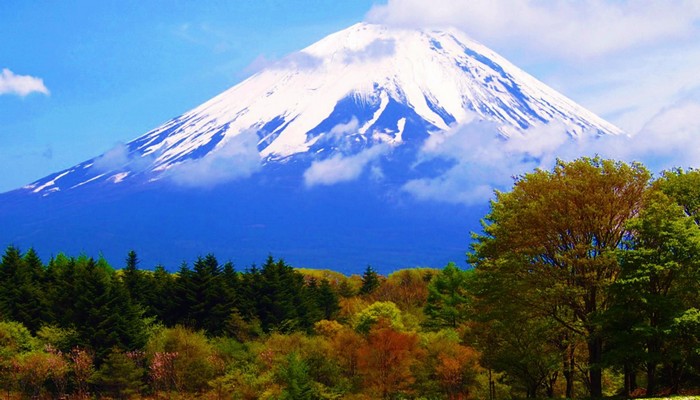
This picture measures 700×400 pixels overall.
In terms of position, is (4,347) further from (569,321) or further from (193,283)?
(569,321)

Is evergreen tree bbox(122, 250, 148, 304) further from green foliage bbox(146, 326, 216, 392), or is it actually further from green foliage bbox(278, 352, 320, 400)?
green foliage bbox(278, 352, 320, 400)

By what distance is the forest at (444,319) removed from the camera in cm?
2194

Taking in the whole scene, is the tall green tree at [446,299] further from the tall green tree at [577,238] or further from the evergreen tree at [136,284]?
the tall green tree at [577,238]

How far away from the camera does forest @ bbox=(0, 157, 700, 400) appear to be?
21938 mm

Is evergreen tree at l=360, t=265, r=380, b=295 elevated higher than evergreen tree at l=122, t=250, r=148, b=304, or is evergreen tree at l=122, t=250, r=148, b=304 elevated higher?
evergreen tree at l=360, t=265, r=380, b=295

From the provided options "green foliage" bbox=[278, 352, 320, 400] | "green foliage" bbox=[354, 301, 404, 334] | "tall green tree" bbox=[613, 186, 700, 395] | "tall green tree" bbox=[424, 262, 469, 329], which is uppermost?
"tall green tree" bbox=[424, 262, 469, 329]

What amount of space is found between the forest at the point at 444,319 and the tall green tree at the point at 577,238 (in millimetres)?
67

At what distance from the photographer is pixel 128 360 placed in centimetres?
4244

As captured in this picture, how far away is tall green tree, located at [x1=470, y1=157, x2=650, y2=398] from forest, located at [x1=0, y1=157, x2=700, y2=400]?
7 cm

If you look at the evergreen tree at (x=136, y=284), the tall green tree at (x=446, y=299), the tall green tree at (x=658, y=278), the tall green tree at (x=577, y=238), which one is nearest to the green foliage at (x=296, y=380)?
the tall green tree at (x=577, y=238)

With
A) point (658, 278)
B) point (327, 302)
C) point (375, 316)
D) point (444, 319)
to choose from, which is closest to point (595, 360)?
point (658, 278)

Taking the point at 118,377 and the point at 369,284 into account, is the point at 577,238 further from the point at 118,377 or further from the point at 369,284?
the point at 369,284

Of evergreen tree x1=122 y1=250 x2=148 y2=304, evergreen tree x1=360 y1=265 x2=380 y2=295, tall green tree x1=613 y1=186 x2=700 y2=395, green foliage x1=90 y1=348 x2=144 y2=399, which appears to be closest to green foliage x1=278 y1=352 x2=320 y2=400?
green foliage x1=90 y1=348 x2=144 y2=399

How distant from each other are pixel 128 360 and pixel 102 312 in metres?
4.61
